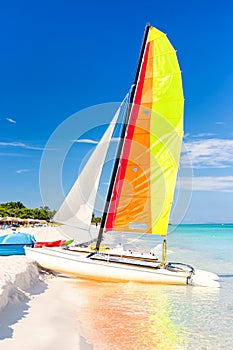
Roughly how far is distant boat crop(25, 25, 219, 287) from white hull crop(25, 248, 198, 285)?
107 centimetres

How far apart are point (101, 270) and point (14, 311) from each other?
6112 millimetres

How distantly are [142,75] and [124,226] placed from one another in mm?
6747

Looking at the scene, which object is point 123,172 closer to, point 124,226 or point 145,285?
point 124,226

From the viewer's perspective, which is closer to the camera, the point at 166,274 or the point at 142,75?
the point at 166,274

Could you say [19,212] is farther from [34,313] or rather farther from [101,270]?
[34,313]

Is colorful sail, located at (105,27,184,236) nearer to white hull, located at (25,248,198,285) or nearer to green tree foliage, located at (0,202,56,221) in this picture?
white hull, located at (25,248,198,285)

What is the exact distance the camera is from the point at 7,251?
16828 mm

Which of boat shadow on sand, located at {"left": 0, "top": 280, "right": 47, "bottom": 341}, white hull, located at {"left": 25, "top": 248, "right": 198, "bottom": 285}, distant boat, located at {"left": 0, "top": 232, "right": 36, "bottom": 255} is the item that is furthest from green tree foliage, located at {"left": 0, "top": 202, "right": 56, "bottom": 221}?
boat shadow on sand, located at {"left": 0, "top": 280, "right": 47, "bottom": 341}

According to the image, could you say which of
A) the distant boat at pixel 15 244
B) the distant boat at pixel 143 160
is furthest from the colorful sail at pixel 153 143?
the distant boat at pixel 15 244

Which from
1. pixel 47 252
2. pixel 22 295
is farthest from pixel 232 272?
pixel 22 295

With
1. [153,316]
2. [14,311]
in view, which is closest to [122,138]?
[153,316]

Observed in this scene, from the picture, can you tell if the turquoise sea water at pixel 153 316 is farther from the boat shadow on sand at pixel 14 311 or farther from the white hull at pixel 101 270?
the boat shadow on sand at pixel 14 311

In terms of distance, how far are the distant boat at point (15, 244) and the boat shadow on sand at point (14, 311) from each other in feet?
21.0

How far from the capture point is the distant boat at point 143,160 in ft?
51.4
